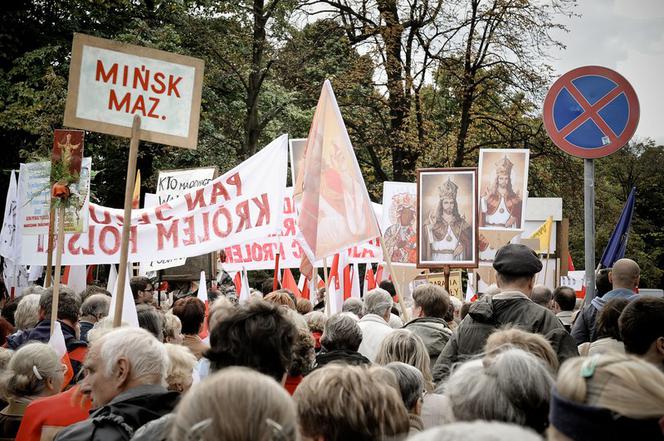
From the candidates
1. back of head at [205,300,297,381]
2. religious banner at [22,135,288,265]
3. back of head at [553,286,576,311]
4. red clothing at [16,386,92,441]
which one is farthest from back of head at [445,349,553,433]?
back of head at [553,286,576,311]

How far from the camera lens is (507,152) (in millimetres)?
14320

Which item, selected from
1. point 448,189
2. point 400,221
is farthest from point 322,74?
point 448,189

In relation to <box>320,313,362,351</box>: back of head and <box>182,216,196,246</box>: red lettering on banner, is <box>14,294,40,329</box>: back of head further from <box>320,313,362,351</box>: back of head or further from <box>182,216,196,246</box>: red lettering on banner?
<box>320,313,362,351</box>: back of head

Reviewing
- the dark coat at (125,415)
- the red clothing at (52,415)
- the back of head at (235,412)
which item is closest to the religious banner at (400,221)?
the red clothing at (52,415)

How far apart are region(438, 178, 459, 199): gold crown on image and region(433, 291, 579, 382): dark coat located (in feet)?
18.4

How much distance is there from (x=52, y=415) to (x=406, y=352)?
6.86 feet

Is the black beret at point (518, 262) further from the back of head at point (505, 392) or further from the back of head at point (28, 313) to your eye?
the back of head at point (28, 313)

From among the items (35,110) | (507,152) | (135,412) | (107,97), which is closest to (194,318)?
(107,97)

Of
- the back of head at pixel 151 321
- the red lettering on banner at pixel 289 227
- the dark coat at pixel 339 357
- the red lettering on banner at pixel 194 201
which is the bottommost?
the dark coat at pixel 339 357

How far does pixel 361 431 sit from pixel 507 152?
38.7 feet

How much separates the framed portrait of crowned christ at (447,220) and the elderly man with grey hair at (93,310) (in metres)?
4.48

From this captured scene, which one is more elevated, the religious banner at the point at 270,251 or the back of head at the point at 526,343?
the religious banner at the point at 270,251

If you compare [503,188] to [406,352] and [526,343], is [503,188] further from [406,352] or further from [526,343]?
[526,343]

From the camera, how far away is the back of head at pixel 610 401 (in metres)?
2.24
